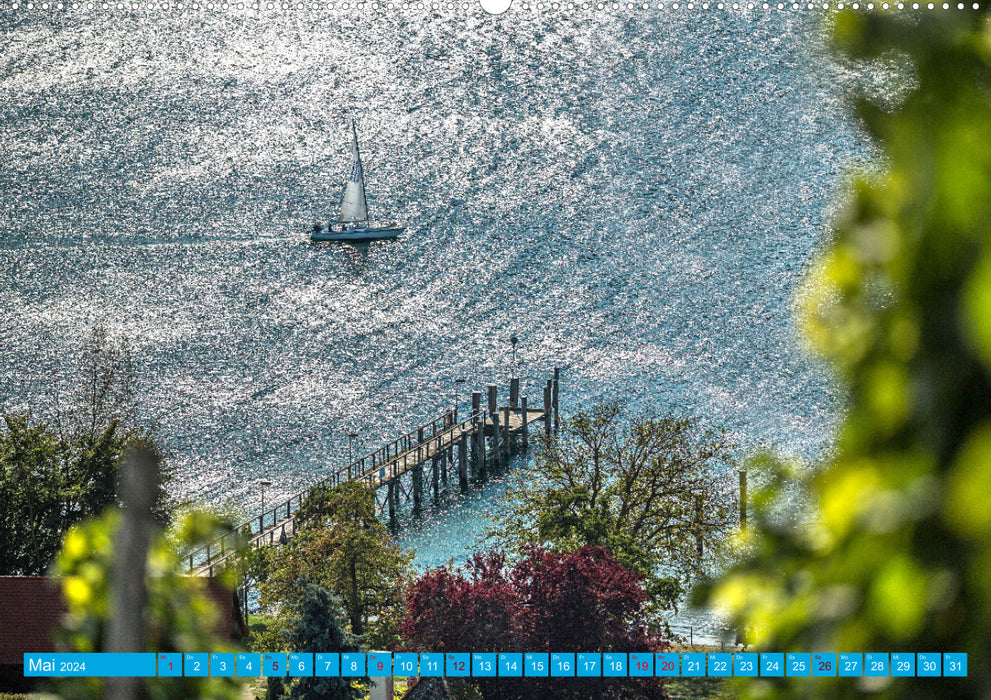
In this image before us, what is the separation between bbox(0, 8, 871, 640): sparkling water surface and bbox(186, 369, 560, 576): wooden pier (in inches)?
94.2

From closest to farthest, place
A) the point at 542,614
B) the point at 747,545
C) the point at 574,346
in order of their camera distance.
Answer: the point at 747,545 < the point at 542,614 < the point at 574,346

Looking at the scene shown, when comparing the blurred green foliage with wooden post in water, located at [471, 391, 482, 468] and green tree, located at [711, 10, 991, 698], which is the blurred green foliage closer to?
green tree, located at [711, 10, 991, 698]

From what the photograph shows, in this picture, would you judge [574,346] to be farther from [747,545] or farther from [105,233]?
[747,545]

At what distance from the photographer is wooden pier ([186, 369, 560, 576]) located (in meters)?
50.6

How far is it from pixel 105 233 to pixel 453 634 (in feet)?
288

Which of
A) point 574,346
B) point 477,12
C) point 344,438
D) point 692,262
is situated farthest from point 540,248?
point 477,12

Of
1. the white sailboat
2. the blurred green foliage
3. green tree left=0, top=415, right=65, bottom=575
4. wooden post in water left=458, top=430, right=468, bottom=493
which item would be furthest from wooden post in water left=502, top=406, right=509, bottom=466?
the blurred green foliage

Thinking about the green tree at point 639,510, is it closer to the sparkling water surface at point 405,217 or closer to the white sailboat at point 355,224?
the sparkling water surface at point 405,217

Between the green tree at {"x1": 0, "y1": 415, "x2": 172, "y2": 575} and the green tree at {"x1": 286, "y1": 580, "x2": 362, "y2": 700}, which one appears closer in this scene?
the green tree at {"x1": 286, "y1": 580, "x2": 362, "y2": 700}

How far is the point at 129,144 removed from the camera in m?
116

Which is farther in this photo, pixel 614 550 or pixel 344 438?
pixel 344 438

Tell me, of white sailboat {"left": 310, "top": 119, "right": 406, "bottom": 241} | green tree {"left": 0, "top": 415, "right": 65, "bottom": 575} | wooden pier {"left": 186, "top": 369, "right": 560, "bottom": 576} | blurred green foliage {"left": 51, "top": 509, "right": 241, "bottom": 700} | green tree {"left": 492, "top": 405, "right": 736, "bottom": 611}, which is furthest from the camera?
white sailboat {"left": 310, "top": 119, "right": 406, "bottom": 241}

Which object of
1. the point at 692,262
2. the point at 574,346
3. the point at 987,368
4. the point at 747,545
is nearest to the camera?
the point at 987,368

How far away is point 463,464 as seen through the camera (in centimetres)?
5425
